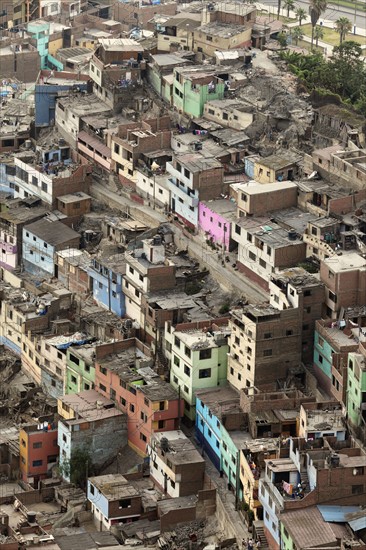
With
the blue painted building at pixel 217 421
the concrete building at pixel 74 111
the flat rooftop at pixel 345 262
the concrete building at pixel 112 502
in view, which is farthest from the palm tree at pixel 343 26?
the concrete building at pixel 112 502

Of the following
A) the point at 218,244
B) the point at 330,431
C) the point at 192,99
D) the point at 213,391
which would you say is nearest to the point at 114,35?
the point at 192,99

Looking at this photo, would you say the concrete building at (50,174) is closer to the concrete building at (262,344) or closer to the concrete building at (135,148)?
the concrete building at (135,148)

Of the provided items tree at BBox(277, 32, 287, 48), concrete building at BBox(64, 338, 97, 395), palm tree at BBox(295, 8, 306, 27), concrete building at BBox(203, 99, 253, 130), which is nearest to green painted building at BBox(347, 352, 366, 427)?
concrete building at BBox(64, 338, 97, 395)

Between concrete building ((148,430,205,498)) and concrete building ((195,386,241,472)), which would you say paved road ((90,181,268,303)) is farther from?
concrete building ((148,430,205,498))

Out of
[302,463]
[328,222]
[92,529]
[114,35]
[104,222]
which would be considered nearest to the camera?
[302,463]

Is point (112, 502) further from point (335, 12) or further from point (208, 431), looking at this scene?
point (335, 12)

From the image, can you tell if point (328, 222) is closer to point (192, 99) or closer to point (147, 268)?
point (147, 268)
